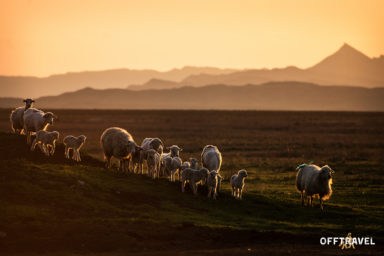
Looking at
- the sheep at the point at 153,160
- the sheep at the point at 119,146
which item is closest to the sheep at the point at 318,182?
the sheep at the point at 153,160

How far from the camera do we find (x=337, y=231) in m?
19.9

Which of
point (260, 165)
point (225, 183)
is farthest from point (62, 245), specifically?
point (260, 165)

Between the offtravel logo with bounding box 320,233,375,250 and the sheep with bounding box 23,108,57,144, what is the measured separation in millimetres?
14992

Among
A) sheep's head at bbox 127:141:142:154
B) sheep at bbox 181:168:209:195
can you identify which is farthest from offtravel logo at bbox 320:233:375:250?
sheep's head at bbox 127:141:142:154

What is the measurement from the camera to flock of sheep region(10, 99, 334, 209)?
24344 mm

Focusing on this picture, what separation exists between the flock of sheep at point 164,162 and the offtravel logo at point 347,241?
216 inches

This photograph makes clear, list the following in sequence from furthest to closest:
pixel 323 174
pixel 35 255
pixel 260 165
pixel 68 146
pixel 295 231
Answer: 1. pixel 260 165
2. pixel 68 146
3. pixel 323 174
4. pixel 295 231
5. pixel 35 255

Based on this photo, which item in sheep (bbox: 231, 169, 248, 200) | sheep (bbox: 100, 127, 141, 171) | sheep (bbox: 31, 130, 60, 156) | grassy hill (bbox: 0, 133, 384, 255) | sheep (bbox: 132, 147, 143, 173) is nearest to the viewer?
grassy hill (bbox: 0, 133, 384, 255)

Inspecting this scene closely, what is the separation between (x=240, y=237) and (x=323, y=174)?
7.13m

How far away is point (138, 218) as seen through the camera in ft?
63.5

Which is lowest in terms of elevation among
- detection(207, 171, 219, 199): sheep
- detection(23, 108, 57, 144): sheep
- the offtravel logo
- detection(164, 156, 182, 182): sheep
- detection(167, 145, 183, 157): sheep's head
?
the offtravel logo

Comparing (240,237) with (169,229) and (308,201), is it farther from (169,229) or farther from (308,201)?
(308,201)

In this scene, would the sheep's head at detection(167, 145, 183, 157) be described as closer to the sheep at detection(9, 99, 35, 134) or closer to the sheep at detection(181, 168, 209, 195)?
the sheep at detection(181, 168, 209, 195)

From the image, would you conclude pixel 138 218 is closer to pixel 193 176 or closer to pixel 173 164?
pixel 193 176
